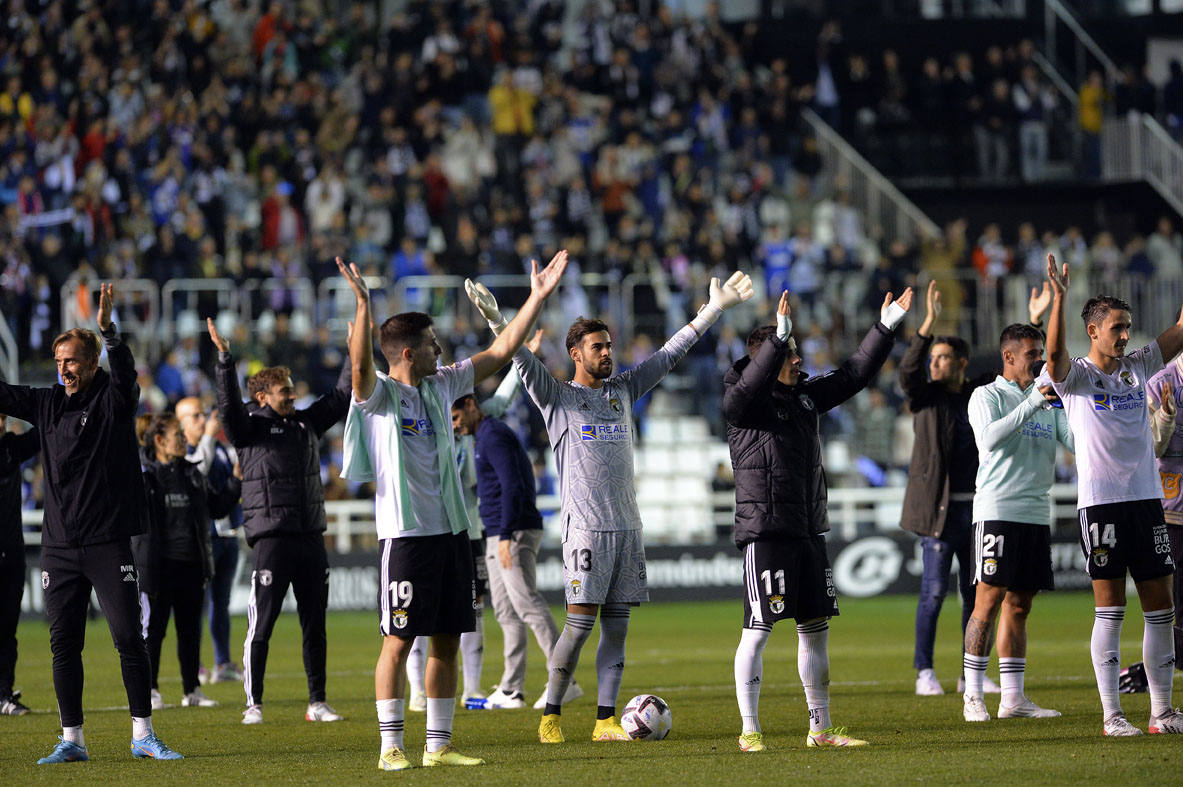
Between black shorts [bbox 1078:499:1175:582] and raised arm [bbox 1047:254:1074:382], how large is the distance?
34.7 inches

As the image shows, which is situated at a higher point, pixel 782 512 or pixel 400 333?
pixel 400 333

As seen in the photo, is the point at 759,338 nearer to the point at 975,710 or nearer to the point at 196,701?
the point at 975,710

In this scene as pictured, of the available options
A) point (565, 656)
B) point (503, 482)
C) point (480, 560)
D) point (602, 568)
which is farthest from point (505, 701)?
point (602, 568)

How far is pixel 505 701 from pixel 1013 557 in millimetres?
3989

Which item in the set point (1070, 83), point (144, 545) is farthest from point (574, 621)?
point (1070, 83)

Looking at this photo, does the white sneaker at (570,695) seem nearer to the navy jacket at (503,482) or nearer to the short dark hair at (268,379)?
the navy jacket at (503,482)

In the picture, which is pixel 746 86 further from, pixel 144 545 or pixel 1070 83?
pixel 144 545

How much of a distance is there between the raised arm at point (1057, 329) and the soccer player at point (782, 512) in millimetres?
918

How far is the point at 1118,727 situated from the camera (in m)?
9.19

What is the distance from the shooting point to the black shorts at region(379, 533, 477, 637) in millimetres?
8453

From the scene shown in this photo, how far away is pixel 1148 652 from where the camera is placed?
9344 mm

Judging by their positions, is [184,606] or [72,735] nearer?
[72,735]

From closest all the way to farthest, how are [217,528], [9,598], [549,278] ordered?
[549,278] → [9,598] → [217,528]

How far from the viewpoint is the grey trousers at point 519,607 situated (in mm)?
11852
